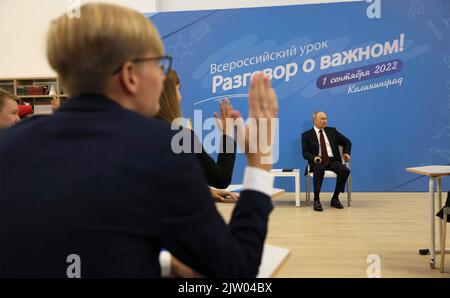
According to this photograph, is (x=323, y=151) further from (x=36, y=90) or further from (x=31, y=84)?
(x=31, y=84)

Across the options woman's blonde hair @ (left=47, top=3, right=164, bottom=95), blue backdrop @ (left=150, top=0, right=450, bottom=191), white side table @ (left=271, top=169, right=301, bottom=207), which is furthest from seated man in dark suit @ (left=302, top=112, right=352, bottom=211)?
woman's blonde hair @ (left=47, top=3, right=164, bottom=95)

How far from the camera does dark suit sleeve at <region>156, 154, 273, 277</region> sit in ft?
2.70

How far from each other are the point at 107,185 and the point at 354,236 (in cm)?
446

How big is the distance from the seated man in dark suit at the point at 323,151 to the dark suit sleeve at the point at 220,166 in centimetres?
454

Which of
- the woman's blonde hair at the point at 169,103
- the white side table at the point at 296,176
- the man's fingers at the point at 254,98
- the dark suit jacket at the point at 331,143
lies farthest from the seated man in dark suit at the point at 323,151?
the man's fingers at the point at 254,98

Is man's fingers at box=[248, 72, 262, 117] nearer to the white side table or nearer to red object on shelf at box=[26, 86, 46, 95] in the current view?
the white side table

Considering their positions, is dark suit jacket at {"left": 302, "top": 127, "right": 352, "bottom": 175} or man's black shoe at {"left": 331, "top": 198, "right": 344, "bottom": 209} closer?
man's black shoe at {"left": 331, "top": 198, "right": 344, "bottom": 209}

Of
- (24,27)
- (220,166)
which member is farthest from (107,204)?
(24,27)

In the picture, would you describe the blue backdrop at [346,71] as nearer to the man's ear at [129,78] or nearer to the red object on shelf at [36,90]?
the red object on shelf at [36,90]

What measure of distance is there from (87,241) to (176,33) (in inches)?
311

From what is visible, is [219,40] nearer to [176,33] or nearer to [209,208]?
[176,33]

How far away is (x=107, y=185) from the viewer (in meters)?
0.81

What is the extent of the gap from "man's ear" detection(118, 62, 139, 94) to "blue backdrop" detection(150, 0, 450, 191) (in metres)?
7.18

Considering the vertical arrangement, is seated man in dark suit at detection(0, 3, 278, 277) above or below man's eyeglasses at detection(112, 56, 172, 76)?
below
